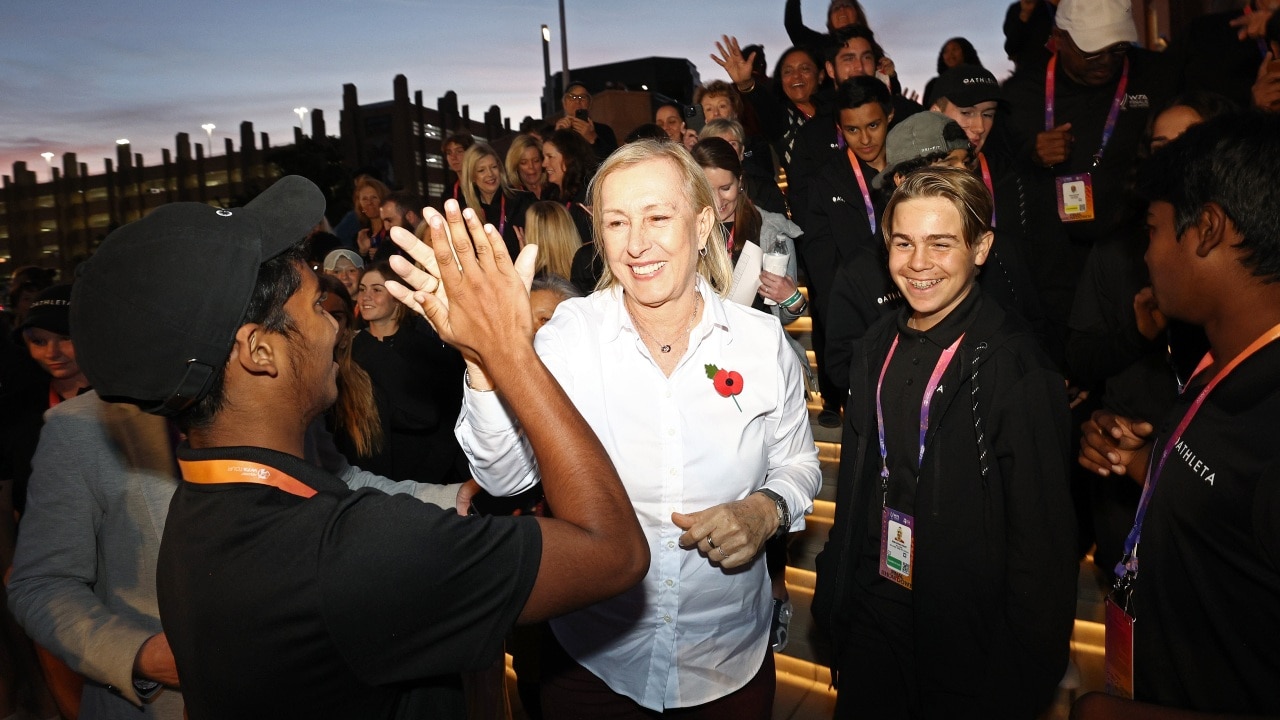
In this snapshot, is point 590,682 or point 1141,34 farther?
point 1141,34

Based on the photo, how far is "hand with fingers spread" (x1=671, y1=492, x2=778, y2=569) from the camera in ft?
5.90

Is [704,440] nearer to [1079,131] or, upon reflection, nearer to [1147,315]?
[1147,315]

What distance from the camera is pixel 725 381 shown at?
2039 millimetres

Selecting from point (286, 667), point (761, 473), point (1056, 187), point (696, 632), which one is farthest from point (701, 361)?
point (1056, 187)

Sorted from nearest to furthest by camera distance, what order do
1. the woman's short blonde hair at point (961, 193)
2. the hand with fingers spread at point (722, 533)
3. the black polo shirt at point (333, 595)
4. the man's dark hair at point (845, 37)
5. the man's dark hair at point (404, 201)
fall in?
the black polo shirt at point (333, 595), the hand with fingers spread at point (722, 533), the woman's short blonde hair at point (961, 193), the man's dark hair at point (845, 37), the man's dark hair at point (404, 201)

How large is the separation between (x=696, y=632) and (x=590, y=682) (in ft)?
1.09

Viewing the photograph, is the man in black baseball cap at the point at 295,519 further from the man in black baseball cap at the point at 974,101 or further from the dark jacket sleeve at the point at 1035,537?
the man in black baseball cap at the point at 974,101

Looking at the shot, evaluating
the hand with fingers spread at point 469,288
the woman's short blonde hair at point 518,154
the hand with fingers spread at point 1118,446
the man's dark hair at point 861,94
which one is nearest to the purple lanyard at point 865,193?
the man's dark hair at point 861,94

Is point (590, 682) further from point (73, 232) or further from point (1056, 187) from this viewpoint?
point (73, 232)

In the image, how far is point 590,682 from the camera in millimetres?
2068

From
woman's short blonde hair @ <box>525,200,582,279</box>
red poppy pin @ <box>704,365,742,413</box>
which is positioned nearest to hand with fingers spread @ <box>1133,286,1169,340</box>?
red poppy pin @ <box>704,365,742,413</box>

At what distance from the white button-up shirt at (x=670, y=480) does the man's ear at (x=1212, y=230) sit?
3.11 feet

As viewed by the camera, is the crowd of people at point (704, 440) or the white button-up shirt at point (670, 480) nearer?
the crowd of people at point (704, 440)

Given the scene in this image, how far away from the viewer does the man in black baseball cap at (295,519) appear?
109cm
